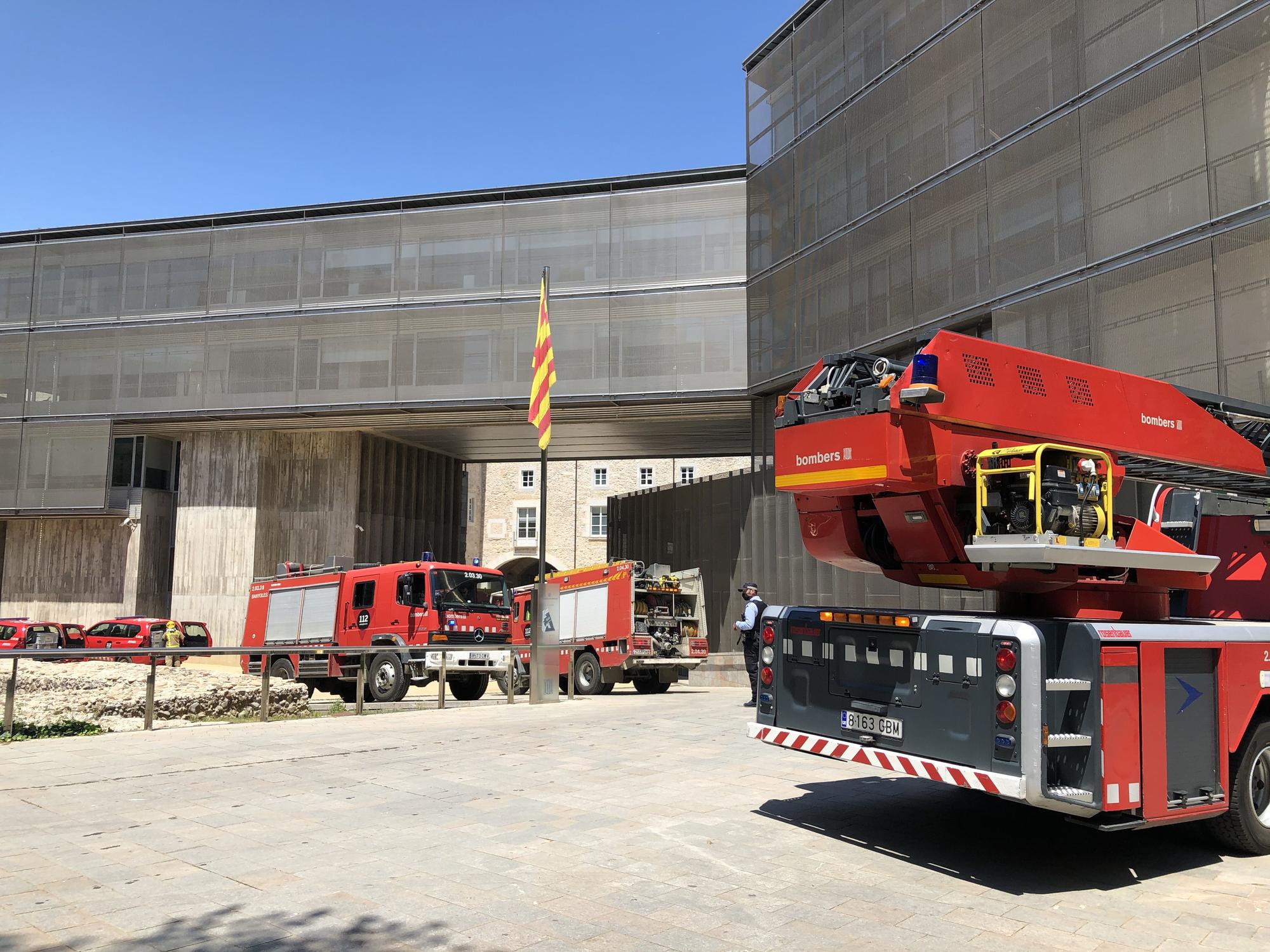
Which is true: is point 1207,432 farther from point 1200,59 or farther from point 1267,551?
point 1200,59

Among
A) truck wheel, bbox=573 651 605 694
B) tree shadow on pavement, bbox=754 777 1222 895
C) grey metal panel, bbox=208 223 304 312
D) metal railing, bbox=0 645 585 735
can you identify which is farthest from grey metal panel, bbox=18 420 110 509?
tree shadow on pavement, bbox=754 777 1222 895

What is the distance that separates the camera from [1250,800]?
6551 mm

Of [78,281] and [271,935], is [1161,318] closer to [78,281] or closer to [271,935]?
[271,935]

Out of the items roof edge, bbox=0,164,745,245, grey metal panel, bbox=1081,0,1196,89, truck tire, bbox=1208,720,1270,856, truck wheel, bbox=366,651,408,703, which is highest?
roof edge, bbox=0,164,745,245

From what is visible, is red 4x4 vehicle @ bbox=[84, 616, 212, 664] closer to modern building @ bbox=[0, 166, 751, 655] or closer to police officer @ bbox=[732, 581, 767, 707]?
modern building @ bbox=[0, 166, 751, 655]

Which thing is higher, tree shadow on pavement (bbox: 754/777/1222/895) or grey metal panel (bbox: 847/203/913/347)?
grey metal panel (bbox: 847/203/913/347)

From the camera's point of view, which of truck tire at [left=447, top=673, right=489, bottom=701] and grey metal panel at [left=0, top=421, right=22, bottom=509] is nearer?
truck tire at [left=447, top=673, right=489, bottom=701]

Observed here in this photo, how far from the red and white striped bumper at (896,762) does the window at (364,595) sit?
47.1ft

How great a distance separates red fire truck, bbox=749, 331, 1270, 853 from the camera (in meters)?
5.80

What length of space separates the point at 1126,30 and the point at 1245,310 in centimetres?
540

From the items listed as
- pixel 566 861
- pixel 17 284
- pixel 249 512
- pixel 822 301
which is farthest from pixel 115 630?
pixel 566 861

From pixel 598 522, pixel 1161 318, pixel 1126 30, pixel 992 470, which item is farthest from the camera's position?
pixel 598 522

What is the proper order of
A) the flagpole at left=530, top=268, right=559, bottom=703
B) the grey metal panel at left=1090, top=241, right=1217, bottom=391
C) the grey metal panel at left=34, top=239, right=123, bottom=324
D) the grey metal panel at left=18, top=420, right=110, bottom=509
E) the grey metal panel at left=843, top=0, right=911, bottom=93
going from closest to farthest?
the grey metal panel at left=1090, top=241, right=1217, bottom=391 < the flagpole at left=530, top=268, right=559, bottom=703 < the grey metal panel at left=843, top=0, right=911, bottom=93 < the grey metal panel at left=18, top=420, right=110, bottom=509 < the grey metal panel at left=34, top=239, right=123, bottom=324

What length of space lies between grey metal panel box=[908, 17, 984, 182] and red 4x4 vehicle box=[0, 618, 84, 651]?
2444 cm
